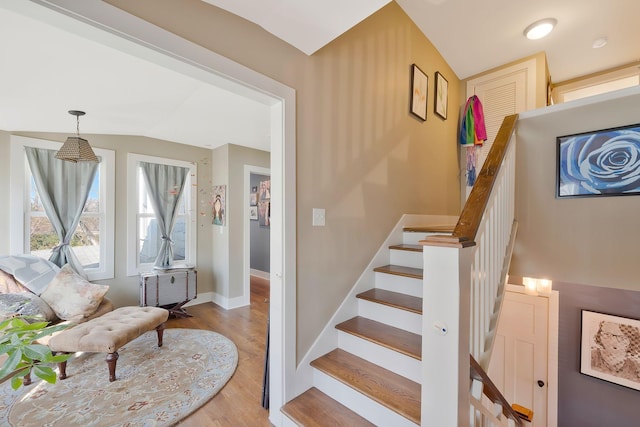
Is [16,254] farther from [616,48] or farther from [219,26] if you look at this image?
[616,48]

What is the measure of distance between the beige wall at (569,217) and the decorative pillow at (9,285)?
455 cm

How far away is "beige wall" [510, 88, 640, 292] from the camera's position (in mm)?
1789

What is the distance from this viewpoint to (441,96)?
340 cm

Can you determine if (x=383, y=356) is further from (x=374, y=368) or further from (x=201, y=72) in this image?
(x=201, y=72)

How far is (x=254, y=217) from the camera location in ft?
21.4

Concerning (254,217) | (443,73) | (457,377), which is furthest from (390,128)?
(254,217)

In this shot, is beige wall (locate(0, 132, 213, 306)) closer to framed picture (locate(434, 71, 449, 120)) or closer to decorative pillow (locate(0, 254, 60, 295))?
decorative pillow (locate(0, 254, 60, 295))

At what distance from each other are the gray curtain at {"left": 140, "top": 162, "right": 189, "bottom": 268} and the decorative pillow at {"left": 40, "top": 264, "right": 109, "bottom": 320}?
113 centimetres

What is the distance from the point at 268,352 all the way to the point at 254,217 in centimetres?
487

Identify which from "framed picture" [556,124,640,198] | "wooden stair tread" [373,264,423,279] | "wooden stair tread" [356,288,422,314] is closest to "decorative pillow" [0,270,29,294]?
"wooden stair tread" [356,288,422,314]

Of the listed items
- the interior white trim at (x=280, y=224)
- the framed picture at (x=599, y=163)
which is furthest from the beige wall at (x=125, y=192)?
the framed picture at (x=599, y=163)

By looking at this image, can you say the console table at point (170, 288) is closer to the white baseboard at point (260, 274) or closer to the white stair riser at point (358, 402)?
the white baseboard at point (260, 274)

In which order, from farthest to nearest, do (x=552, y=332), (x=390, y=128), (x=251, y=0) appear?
(x=552, y=332) < (x=390, y=128) < (x=251, y=0)

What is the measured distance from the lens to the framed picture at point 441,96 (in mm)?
3318
